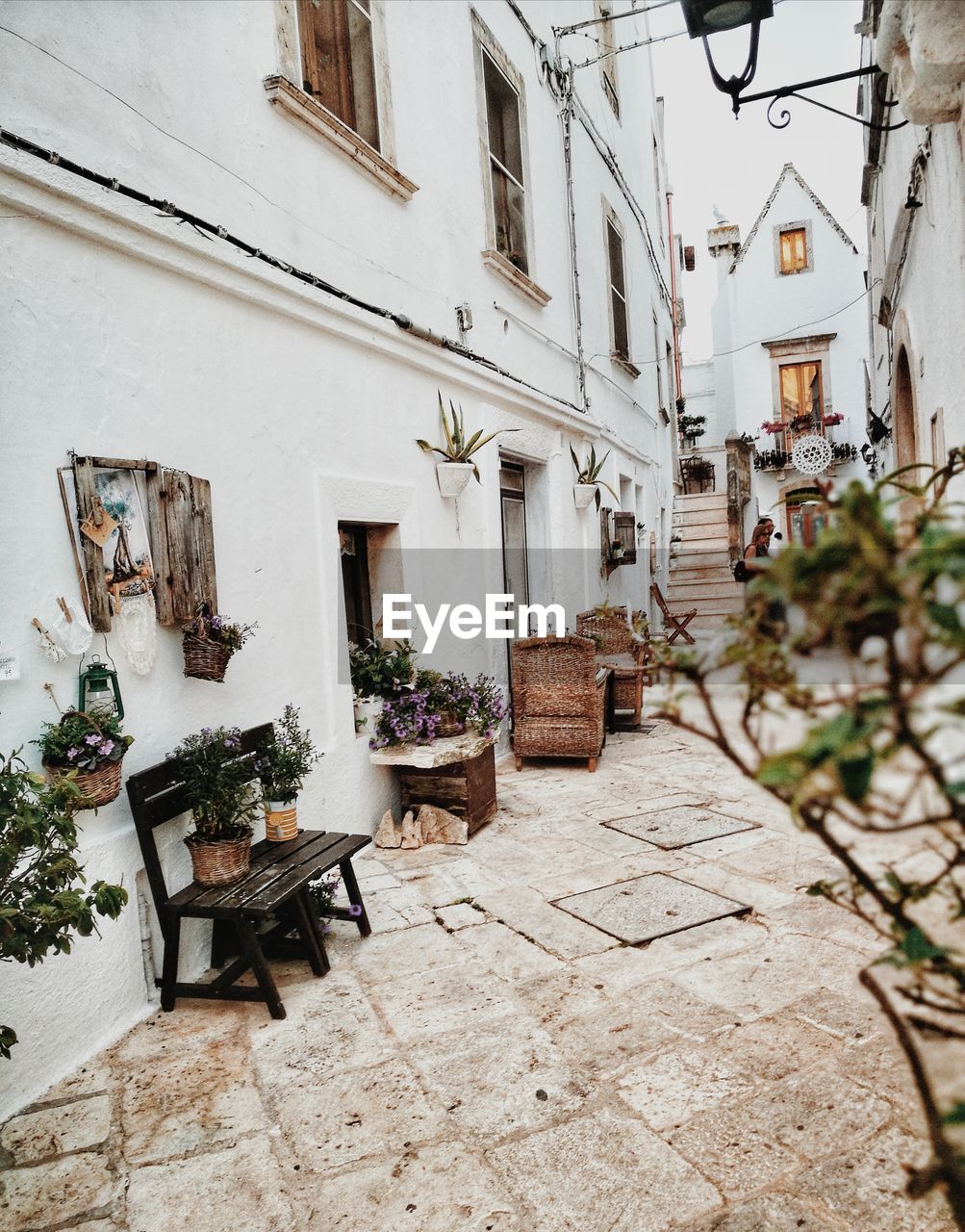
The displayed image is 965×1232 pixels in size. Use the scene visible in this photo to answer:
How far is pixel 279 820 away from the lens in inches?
140

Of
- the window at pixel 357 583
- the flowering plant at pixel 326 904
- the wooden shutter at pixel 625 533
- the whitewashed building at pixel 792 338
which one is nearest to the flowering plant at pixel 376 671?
the window at pixel 357 583

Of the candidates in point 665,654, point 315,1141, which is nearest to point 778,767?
point 665,654

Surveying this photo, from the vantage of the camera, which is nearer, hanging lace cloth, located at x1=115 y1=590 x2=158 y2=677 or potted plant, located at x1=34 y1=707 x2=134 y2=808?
potted plant, located at x1=34 y1=707 x2=134 y2=808

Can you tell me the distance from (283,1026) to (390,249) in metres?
4.15

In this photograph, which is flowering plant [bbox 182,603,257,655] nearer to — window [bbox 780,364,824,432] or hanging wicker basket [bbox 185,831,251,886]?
hanging wicker basket [bbox 185,831,251,886]

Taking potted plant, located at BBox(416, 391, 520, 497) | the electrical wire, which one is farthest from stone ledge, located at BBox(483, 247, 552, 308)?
potted plant, located at BBox(416, 391, 520, 497)

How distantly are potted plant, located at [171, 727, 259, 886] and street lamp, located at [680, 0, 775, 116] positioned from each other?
3.67 meters

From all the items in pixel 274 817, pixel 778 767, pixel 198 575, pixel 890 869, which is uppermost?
pixel 198 575

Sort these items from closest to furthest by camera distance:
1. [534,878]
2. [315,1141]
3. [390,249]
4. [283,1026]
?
[315,1141]
[283,1026]
[534,878]
[390,249]

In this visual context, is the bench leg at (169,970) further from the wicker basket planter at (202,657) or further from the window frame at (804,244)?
the window frame at (804,244)

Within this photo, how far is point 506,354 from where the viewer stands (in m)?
6.58

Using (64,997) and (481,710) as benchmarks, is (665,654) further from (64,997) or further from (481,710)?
(481,710)

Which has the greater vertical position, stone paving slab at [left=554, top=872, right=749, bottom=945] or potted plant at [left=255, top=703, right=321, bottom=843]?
potted plant at [left=255, top=703, right=321, bottom=843]

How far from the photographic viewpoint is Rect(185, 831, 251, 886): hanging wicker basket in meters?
3.08
